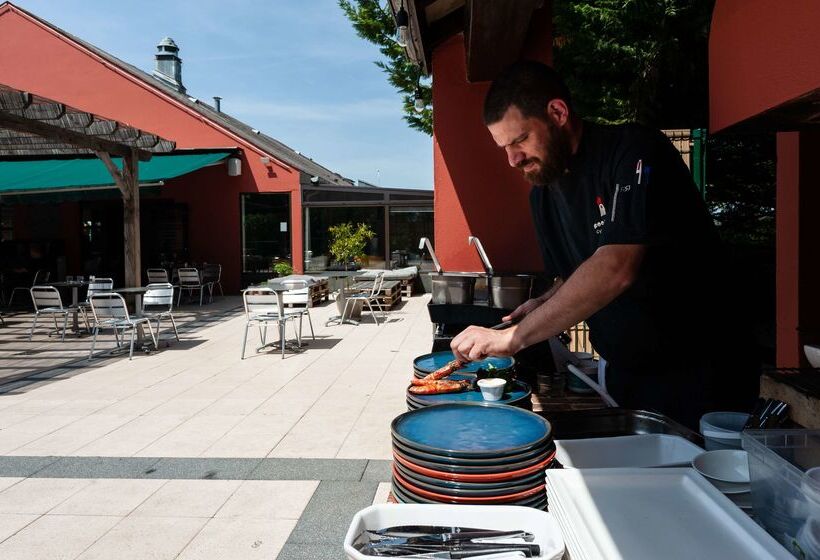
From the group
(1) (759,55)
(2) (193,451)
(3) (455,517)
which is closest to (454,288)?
(2) (193,451)

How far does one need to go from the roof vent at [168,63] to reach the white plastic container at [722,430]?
2321 cm

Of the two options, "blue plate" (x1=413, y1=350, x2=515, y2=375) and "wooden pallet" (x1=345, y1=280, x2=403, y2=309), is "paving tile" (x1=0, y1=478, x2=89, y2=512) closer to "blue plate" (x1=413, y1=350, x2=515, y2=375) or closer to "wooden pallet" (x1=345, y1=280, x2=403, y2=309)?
"blue plate" (x1=413, y1=350, x2=515, y2=375)

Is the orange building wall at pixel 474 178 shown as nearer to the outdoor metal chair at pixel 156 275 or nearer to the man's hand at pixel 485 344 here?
the man's hand at pixel 485 344

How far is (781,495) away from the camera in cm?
79

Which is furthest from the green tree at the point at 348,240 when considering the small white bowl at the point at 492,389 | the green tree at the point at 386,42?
the small white bowl at the point at 492,389

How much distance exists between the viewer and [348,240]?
48.0ft

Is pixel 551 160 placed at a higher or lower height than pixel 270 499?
higher

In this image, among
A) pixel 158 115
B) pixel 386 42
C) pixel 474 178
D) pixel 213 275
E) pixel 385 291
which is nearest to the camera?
pixel 474 178

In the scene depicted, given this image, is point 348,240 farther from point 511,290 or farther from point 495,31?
point 511,290

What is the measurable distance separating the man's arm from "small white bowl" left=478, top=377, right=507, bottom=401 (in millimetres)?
112

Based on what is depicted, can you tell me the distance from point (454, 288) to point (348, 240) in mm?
10920

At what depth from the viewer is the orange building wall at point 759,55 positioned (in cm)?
142

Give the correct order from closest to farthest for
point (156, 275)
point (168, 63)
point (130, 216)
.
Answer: point (130, 216) → point (156, 275) → point (168, 63)

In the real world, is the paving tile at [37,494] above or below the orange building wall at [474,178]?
below
